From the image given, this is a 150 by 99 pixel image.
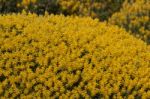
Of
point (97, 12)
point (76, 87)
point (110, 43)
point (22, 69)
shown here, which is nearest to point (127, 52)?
point (110, 43)

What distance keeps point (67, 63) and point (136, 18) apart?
3124mm

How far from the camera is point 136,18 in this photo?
336 inches

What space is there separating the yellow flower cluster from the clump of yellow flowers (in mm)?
1989

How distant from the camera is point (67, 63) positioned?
5.66 meters

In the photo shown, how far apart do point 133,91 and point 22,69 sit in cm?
120

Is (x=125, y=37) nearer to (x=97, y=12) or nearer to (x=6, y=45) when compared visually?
(x=6, y=45)

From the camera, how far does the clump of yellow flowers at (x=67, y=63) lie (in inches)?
217

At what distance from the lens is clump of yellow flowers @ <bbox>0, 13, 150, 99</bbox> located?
5.50 meters

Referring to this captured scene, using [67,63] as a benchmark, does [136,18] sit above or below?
below

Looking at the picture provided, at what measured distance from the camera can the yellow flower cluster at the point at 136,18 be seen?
8.30m

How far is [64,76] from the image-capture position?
18.1ft

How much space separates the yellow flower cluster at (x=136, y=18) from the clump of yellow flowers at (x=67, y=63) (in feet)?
6.53

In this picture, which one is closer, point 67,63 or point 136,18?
point 67,63

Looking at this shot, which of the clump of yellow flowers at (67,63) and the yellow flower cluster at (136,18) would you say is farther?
the yellow flower cluster at (136,18)
